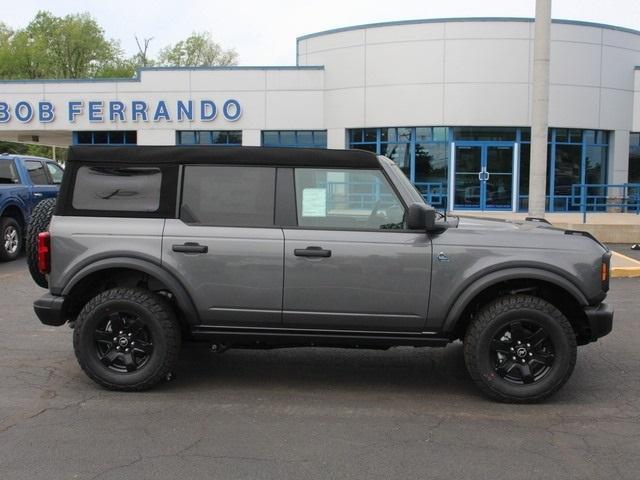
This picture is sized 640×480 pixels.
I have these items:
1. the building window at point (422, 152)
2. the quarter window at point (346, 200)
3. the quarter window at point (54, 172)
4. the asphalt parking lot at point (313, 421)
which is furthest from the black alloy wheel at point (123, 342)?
the building window at point (422, 152)

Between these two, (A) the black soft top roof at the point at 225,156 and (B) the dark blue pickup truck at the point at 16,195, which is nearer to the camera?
(A) the black soft top roof at the point at 225,156

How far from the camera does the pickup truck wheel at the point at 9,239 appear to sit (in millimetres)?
11703

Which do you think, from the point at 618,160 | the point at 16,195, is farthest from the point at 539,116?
the point at 618,160

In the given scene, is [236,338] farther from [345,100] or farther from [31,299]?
[345,100]

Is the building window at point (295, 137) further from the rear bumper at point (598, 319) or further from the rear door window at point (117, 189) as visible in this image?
the rear bumper at point (598, 319)

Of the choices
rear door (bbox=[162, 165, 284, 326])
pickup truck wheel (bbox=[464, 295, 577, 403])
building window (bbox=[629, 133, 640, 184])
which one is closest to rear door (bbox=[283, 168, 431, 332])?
rear door (bbox=[162, 165, 284, 326])

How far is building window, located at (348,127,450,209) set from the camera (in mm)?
22359

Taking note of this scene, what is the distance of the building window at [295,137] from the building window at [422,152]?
2.14 metres

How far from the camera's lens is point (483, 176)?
875 inches

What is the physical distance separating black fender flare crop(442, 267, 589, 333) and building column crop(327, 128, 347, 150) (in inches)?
745

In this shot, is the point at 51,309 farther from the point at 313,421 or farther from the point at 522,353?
the point at 522,353

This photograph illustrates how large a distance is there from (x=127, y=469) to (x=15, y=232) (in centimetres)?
967

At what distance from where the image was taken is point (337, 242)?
4695mm

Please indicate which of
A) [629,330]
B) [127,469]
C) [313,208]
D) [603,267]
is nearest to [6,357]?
[127,469]
